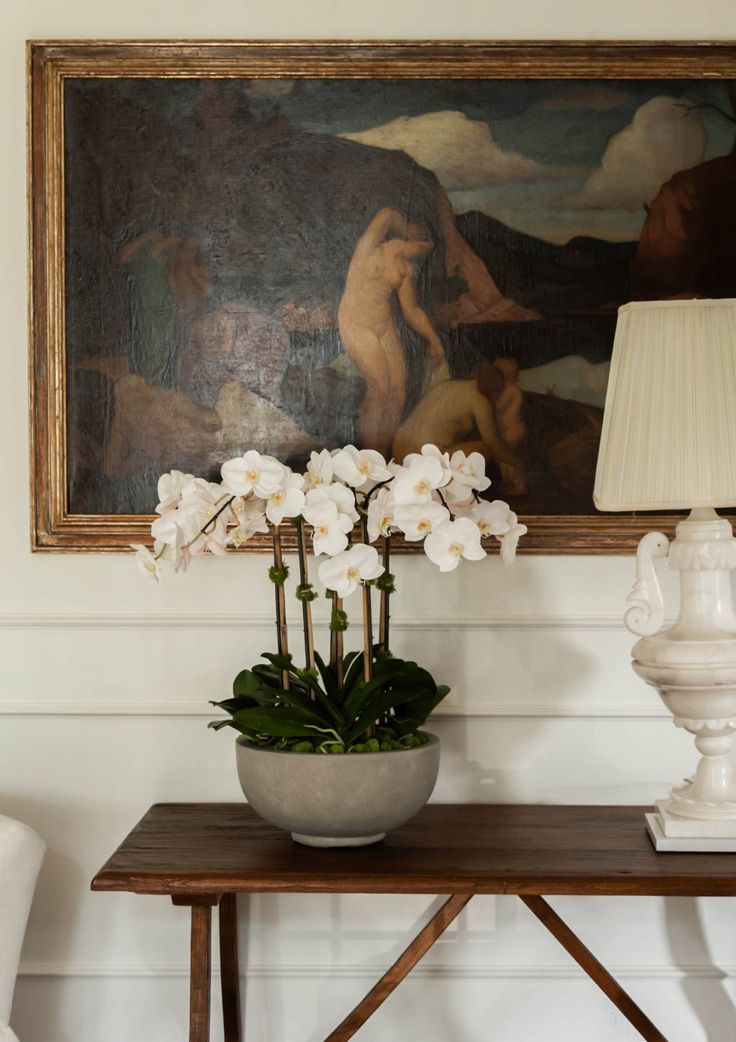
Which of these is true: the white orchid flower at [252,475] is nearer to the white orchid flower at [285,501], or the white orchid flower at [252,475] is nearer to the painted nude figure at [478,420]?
the white orchid flower at [285,501]

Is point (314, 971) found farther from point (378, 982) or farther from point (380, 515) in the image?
point (380, 515)

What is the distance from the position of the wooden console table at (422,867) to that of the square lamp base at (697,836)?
1 centimetres

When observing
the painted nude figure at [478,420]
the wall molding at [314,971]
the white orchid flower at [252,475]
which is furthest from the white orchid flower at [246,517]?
the wall molding at [314,971]

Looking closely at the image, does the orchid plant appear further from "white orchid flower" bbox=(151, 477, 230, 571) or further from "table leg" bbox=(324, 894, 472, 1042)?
"table leg" bbox=(324, 894, 472, 1042)

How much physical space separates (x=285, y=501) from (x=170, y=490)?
266mm

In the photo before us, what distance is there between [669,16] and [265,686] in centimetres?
166

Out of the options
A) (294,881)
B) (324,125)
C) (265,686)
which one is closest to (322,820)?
(294,881)

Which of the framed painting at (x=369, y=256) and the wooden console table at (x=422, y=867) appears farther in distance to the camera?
the framed painting at (x=369, y=256)

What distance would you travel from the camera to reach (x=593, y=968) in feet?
6.68

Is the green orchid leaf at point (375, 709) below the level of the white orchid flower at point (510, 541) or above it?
below

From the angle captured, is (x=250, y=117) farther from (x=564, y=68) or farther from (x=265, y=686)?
(x=265, y=686)

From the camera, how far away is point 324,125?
2.27 meters

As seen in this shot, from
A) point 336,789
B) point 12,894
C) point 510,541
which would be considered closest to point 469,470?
point 510,541

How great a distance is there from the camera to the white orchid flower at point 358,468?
187 cm
